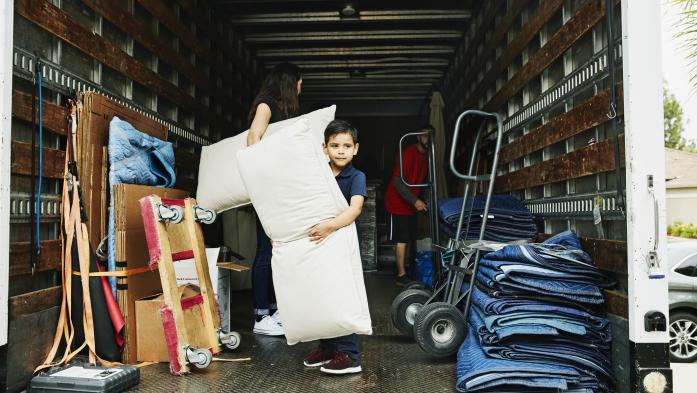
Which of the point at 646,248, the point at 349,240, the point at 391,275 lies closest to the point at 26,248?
the point at 349,240

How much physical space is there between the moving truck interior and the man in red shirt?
23.2 inches

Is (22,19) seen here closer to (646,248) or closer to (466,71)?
(646,248)

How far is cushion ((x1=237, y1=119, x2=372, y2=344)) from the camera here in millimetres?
2326

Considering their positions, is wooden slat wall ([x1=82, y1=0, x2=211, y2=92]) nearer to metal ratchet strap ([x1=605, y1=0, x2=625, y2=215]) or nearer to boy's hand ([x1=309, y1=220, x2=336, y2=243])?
boy's hand ([x1=309, y1=220, x2=336, y2=243])

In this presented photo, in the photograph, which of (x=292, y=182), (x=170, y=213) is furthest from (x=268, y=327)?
(x=292, y=182)

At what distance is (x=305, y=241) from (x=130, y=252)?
1021 mm

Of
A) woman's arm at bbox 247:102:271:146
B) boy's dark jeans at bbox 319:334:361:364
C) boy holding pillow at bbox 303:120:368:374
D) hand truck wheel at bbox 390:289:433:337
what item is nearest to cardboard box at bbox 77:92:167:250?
woman's arm at bbox 247:102:271:146

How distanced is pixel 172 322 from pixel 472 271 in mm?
1462

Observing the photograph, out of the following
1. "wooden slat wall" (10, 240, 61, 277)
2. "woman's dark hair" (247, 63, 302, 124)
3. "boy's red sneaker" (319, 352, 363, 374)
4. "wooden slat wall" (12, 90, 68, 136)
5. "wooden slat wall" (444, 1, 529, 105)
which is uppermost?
"wooden slat wall" (444, 1, 529, 105)

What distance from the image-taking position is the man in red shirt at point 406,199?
5379 mm

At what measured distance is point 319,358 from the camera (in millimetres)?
2648

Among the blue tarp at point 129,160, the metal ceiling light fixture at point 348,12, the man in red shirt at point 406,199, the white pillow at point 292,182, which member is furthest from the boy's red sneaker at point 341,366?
the metal ceiling light fixture at point 348,12

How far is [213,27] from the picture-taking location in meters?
5.28

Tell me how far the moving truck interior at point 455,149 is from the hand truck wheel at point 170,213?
1.40 ft
